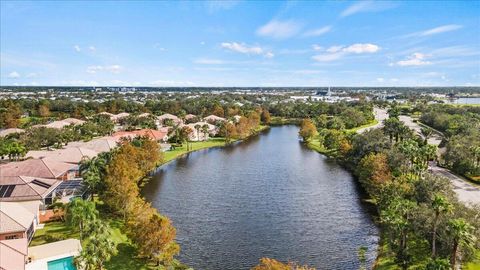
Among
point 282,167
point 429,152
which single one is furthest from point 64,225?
point 429,152

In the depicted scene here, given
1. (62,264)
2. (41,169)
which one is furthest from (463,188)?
(41,169)

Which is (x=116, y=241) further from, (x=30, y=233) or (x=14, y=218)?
(x=14, y=218)

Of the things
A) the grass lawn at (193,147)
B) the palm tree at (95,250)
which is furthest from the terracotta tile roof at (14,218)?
the grass lawn at (193,147)

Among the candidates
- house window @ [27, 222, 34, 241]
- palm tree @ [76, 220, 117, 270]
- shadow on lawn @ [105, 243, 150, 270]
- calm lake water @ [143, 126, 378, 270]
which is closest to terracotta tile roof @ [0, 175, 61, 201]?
house window @ [27, 222, 34, 241]

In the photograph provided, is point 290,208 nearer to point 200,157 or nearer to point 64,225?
point 64,225

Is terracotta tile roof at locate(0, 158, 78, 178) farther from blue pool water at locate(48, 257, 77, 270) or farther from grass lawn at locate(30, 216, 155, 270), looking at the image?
blue pool water at locate(48, 257, 77, 270)

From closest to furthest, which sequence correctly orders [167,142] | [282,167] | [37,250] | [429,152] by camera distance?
[37,250] → [429,152] → [282,167] → [167,142]

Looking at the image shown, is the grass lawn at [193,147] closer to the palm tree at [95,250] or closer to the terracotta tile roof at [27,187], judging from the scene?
the terracotta tile roof at [27,187]
